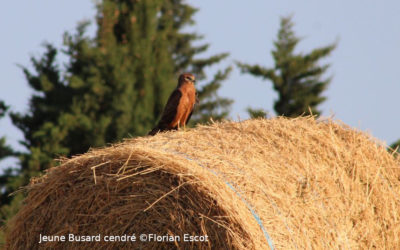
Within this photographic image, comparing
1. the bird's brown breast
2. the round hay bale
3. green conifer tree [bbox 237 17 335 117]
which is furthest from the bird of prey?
green conifer tree [bbox 237 17 335 117]

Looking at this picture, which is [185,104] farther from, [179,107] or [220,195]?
[220,195]

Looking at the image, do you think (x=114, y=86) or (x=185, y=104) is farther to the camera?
(x=114, y=86)

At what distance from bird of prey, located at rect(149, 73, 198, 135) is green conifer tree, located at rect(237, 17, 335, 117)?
1844cm

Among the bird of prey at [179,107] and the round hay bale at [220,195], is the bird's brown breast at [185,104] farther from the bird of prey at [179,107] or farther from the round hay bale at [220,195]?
the round hay bale at [220,195]

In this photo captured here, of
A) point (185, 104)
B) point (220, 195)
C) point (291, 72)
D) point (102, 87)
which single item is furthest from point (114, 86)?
point (220, 195)

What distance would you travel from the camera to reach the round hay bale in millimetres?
5055

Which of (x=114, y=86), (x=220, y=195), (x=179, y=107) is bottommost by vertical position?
(x=220, y=195)

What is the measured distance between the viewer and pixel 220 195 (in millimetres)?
4977

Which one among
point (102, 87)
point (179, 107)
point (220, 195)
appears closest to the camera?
point (220, 195)

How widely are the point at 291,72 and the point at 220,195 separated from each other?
891 inches

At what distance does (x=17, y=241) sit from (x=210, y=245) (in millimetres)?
2201

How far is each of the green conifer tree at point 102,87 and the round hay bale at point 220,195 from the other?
13.3 m

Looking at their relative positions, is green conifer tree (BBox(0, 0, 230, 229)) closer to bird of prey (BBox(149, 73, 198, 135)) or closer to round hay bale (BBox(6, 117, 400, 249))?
bird of prey (BBox(149, 73, 198, 135))

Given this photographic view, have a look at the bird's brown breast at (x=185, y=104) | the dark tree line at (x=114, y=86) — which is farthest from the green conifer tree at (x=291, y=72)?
the bird's brown breast at (x=185, y=104)
